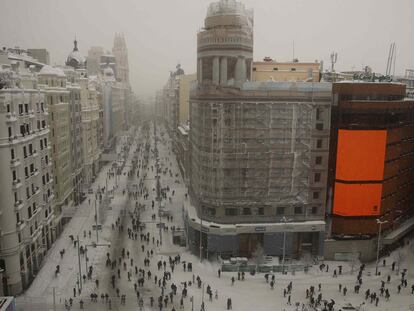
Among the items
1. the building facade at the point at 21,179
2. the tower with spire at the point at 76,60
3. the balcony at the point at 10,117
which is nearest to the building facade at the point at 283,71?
the building facade at the point at 21,179

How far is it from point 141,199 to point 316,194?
147ft

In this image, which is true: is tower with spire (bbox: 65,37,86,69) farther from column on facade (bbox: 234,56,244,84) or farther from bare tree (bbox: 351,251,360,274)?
bare tree (bbox: 351,251,360,274)

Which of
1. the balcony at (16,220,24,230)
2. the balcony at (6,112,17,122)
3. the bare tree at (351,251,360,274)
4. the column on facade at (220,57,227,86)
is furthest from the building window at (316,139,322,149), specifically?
the balcony at (16,220,24,230)

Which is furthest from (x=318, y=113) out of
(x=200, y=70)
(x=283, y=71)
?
(x=200, y=70)

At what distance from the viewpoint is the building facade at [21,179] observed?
164 ft

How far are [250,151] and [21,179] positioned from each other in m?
30.4

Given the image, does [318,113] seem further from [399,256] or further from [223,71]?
[399,256]

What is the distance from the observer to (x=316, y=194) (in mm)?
64438

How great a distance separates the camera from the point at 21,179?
52906mm

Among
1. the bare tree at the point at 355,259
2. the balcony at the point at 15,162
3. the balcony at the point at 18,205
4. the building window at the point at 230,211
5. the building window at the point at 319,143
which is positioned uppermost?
the building window at the point at 319,143

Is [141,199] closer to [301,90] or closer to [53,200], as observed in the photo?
[53,200]

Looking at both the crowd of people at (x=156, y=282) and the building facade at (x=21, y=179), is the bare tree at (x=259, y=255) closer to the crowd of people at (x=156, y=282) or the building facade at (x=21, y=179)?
the crowd of people at (x=156, y=282)

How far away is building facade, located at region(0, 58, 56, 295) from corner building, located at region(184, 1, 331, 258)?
22142 millimetres

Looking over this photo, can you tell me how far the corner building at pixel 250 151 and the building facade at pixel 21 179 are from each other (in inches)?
872
